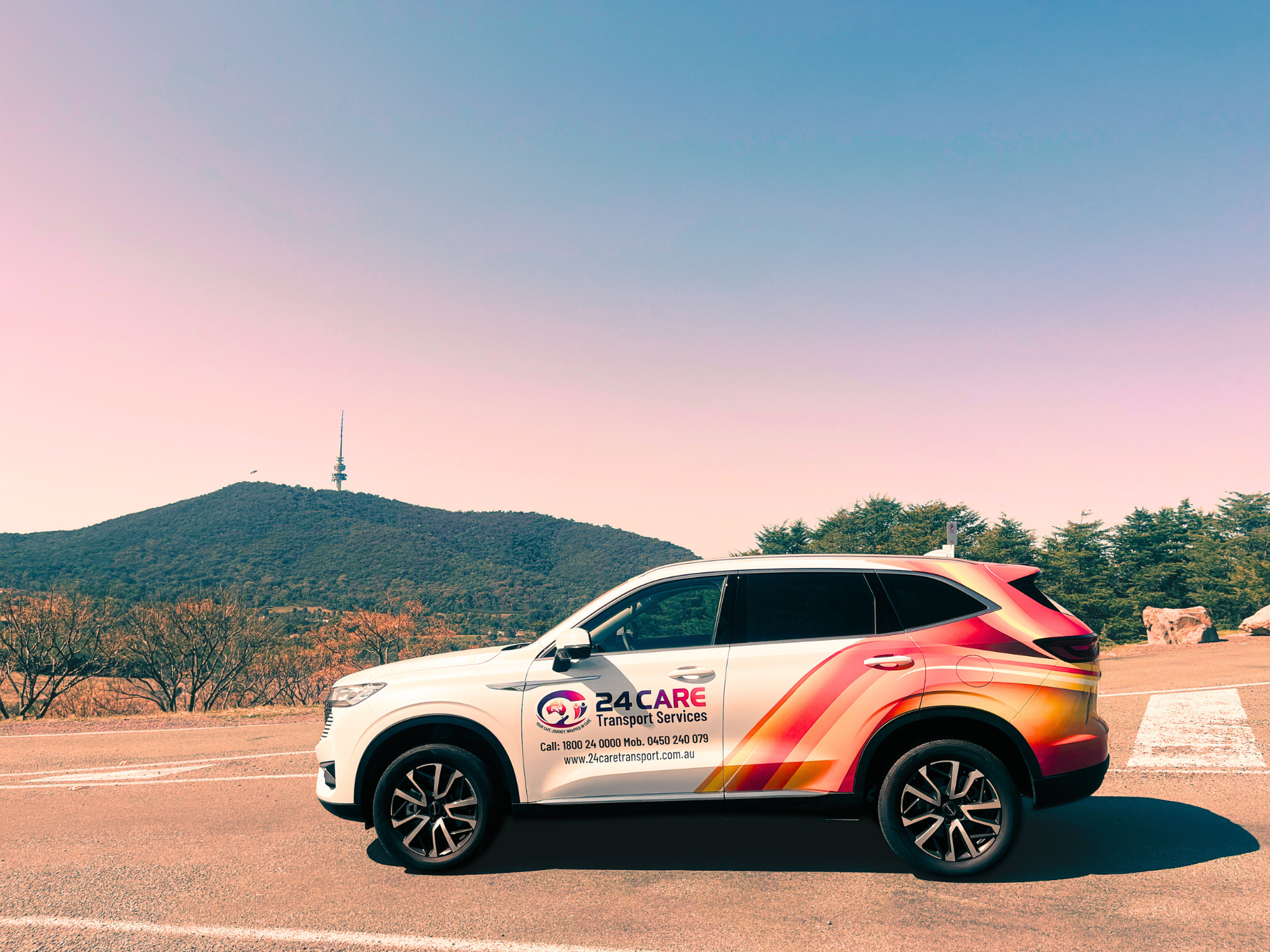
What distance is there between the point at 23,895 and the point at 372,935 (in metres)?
2.46

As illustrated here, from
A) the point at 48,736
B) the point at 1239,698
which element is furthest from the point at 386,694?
the point at 1239,698

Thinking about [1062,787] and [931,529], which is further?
[931,529]

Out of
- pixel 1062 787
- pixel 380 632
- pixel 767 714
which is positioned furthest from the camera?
pixel 380 632

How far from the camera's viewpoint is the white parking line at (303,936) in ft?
12.5

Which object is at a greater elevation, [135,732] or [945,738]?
[945,738]

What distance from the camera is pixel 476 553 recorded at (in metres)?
144

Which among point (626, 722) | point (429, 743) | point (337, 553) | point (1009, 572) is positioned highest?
point (337, 553)

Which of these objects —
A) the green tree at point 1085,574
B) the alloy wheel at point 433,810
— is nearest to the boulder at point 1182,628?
the alloy wheel at point 433,810

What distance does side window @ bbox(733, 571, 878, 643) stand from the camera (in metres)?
4.84

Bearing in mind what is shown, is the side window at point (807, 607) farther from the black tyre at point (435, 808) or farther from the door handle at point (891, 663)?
the black tyre at point (435, 808)

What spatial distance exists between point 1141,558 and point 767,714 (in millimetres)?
59685

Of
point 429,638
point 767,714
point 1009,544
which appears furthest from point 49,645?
point 1009,544

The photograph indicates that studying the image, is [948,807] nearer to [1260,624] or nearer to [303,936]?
[303,936]

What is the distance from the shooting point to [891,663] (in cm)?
468
